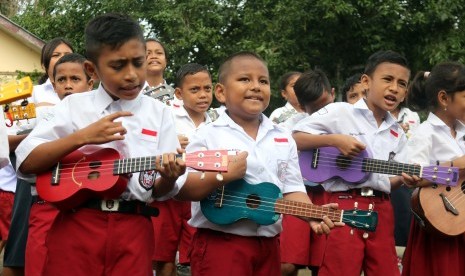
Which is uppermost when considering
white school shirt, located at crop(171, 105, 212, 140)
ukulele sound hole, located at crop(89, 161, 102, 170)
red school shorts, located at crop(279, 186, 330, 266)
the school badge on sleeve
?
white school shirt, located at crop(171, 105, 212, 140)

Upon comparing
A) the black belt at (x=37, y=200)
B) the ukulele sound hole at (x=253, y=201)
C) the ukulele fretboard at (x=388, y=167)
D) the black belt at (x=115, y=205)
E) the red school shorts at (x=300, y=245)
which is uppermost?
the ukulele fretboard at (x=388, y=167)

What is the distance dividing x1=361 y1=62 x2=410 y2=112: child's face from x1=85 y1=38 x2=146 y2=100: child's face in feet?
8.27

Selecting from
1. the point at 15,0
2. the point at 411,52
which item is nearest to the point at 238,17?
the point at 411,52

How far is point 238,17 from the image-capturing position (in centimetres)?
1783

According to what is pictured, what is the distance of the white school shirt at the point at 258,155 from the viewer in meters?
5.10

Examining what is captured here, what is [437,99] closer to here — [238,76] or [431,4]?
[238,76]

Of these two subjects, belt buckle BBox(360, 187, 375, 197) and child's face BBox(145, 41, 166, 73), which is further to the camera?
child's face BBox(145, 41, 166, 73)

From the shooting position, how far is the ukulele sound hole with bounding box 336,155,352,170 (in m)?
6.24

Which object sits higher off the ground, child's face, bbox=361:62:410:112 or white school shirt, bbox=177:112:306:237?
child's face, bbox=361:62:410:112

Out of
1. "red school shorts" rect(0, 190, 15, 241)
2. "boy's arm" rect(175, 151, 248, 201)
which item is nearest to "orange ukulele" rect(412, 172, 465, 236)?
"boy's arm" rect(175, 151, 248, 201)

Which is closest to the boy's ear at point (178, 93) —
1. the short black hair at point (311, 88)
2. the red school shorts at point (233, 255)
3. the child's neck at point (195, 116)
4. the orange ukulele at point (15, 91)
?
the child's neck at point (195, 116)

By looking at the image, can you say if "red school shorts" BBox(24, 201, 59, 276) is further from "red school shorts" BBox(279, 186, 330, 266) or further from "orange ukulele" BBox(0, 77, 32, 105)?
"red school shorts" BBox(279, 186, 330, 266)

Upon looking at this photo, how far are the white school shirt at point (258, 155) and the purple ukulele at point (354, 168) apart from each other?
1007 mm

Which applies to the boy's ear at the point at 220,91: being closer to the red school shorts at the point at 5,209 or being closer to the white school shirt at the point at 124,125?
the white school shirt at the point at 124,125
